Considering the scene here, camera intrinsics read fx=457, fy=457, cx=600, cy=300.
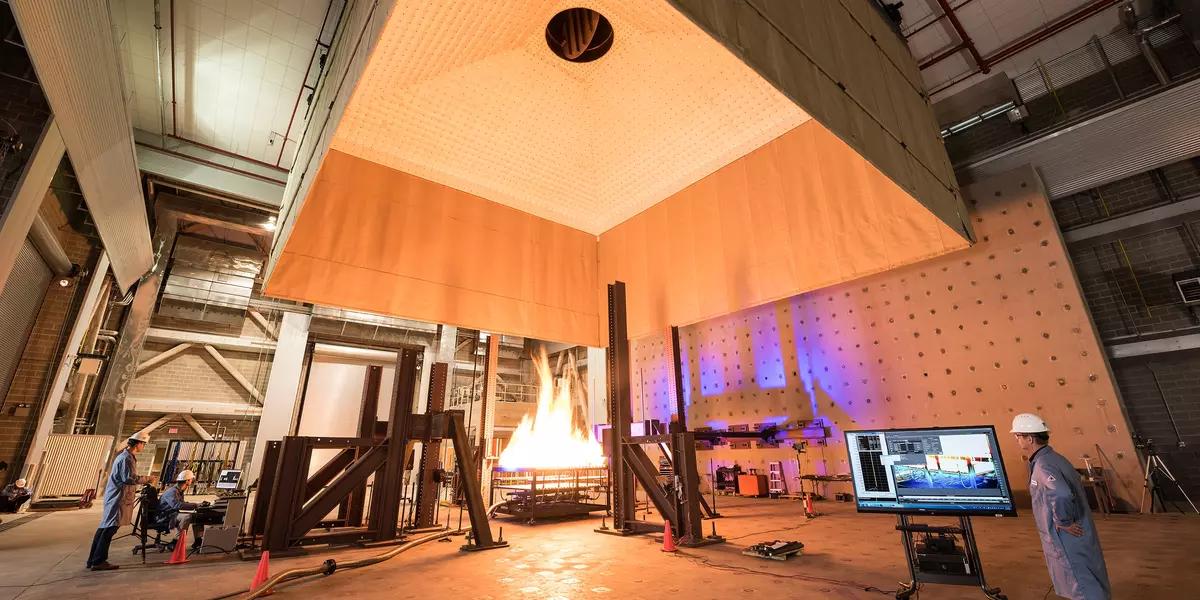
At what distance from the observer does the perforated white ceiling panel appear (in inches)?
178

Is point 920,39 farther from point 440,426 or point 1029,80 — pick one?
point 440,426

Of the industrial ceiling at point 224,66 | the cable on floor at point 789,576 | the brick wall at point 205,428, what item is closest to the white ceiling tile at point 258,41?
the industrial ceiling at point 224,66

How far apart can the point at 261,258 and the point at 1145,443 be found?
2435cm

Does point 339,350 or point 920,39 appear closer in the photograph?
point 920,39

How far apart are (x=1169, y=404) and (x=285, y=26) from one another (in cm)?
1591

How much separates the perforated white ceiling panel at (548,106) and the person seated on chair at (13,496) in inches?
317

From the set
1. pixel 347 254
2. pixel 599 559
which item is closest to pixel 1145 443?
pixel 599 559

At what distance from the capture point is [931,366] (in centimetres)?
900

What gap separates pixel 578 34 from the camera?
504 centimetres

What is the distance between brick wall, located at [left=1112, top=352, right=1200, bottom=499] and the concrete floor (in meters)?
2.61

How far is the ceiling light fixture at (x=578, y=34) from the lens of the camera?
4984 millimetres

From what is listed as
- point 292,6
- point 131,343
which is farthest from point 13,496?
point 292,6

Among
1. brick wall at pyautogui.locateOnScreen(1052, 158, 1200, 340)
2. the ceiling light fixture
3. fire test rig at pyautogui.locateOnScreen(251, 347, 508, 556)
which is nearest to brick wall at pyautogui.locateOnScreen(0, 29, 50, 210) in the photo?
fire test rig at pyautogui.locateOnScreen(251, 347, 508, 556)

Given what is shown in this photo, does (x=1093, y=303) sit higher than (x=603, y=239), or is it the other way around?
(x=603, y=239)
